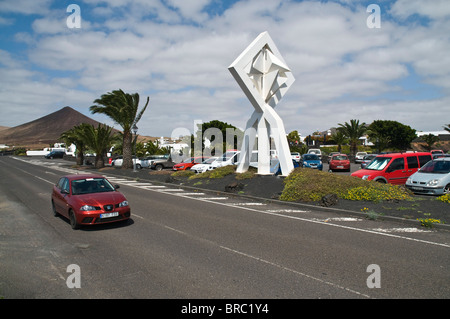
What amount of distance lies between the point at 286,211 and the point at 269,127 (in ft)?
27.8

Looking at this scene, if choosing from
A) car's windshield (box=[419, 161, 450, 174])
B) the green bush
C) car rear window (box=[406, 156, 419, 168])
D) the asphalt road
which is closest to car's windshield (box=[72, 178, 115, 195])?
the asphalt road

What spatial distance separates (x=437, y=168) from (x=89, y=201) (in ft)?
44.8

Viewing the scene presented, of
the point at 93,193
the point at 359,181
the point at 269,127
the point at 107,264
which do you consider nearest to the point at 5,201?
the point at 93,193

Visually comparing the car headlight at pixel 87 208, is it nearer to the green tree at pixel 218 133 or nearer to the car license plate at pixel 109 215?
the car license plate at pixel 109 215

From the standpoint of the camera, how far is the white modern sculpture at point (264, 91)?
1730 cm

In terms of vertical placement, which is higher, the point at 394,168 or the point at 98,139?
the point at 98,139

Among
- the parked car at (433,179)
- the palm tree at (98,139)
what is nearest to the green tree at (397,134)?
the palm tree at (98,139)

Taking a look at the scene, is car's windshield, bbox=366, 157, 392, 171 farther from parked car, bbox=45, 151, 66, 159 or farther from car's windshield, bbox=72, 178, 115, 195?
parked car, bbox=45, 151, 66, 159

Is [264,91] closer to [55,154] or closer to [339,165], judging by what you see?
[339,165]

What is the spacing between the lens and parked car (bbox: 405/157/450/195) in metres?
12.4

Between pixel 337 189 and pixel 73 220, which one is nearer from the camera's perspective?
pixel 73 220

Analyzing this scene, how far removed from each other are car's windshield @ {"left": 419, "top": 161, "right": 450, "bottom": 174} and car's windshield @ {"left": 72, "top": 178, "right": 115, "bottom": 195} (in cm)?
1280

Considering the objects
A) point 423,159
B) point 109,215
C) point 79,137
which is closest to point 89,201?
point 109,215

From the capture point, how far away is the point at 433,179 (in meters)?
12.6
